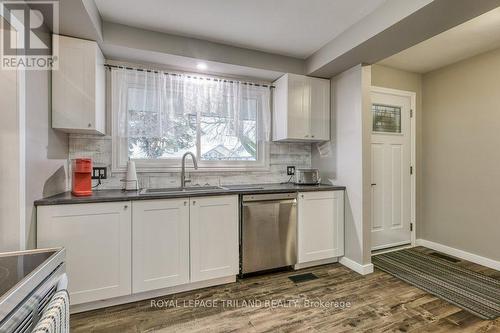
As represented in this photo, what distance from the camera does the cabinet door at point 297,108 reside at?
2951 mm

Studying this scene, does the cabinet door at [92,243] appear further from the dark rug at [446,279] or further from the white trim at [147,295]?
the dark rug at [446,279]

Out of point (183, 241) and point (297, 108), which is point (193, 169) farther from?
point (297, 108)

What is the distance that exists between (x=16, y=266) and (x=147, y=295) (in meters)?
1.37

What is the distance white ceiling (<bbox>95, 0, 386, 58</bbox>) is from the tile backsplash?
3.92 ft

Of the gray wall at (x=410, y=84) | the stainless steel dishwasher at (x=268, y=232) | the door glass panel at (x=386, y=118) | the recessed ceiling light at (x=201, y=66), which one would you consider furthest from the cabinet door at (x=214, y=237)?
the gray wall at (x=410, y=84)

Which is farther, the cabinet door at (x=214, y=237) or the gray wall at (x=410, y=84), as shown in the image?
the gray wall at (x=410, y=84)

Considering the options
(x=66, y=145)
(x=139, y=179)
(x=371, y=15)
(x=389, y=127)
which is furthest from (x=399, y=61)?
(x=66, y=145)

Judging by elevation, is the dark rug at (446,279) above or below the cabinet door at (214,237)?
below

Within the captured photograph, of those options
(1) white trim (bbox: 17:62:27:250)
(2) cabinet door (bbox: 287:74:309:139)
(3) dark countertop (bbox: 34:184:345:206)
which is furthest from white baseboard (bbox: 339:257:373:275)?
(1) white trim (bbox: 17:62:27:250)

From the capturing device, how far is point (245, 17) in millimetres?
2162

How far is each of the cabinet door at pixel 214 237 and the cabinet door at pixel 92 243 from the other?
1.84 ft

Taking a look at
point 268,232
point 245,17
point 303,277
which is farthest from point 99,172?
point 303,277

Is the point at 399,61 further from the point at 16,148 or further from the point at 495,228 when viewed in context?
the point at 16,148

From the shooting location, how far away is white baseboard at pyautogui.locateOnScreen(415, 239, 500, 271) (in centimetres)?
276
